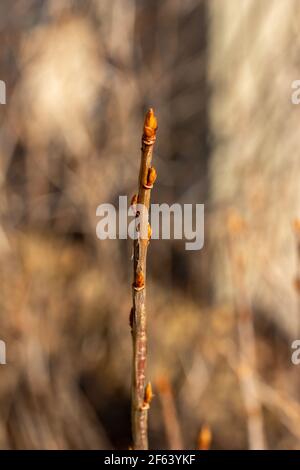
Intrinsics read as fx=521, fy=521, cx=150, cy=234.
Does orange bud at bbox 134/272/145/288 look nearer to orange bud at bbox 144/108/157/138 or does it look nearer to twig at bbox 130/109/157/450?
twig at bbox 130/109/157/450

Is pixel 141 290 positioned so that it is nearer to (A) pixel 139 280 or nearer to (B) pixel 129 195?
(A) pixel 139 280

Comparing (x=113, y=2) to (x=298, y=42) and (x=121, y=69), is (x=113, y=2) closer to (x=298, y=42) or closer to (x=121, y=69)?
(x=121, y=69)

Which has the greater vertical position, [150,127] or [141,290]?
[150,127]

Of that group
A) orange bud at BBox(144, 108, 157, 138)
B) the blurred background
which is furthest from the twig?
the blurred background

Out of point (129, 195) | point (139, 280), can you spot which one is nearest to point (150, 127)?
point (139, 280)

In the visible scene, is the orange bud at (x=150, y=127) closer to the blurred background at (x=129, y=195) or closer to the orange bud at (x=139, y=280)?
the orange bud at (x=139, y=280)

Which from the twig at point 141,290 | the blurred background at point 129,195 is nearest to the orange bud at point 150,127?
the twig at point 141,290
